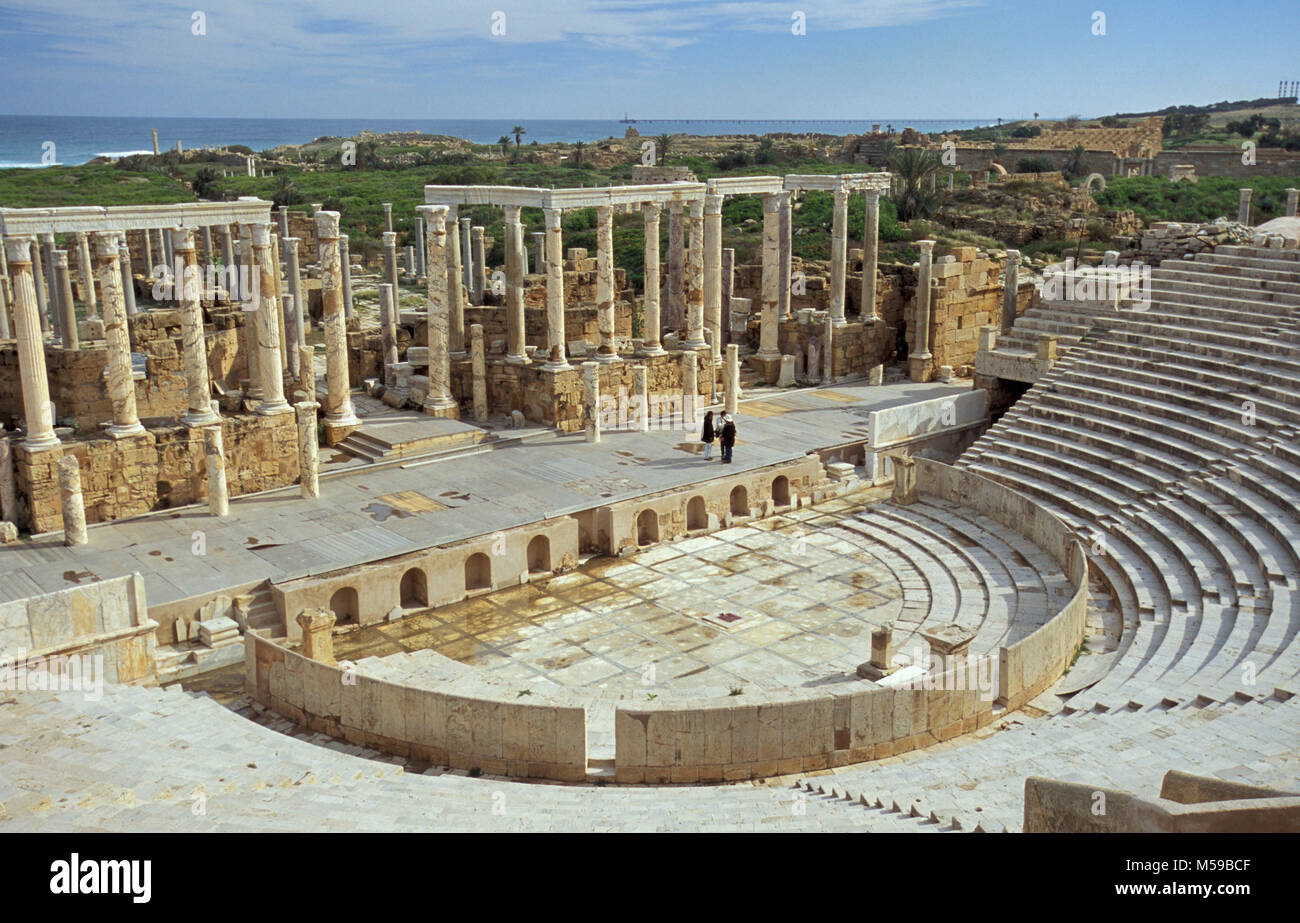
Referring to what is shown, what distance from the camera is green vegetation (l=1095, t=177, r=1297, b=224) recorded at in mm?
48375

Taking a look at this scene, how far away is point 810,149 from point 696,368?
70.5m

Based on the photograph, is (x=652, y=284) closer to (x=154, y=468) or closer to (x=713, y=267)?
(x=713, y=267)

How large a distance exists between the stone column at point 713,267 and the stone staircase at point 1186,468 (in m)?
7.45

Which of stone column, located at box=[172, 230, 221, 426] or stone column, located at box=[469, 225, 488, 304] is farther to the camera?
stone column, located at box=[469, 225, 488, 304]

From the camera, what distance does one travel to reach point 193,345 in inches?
827

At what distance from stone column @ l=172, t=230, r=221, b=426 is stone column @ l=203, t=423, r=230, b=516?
0.84 m

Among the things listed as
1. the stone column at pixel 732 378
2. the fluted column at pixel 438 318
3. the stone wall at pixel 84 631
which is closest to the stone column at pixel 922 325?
the stone column at pixel 732 378

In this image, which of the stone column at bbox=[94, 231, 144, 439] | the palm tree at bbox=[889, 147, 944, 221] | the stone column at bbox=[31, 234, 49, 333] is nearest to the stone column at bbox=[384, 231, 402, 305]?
the stone column at bbox=[31, 234, 49, 333]

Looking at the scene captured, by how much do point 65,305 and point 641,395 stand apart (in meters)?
13.1

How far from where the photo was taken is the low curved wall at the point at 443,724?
1319cm

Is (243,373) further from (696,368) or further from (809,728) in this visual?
(809,728)

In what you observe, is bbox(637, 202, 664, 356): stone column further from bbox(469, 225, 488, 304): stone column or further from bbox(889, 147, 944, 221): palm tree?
bbox(889, 147, 944, 221): palm tree

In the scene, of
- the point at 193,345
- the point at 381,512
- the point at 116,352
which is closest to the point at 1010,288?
the point at 381,512

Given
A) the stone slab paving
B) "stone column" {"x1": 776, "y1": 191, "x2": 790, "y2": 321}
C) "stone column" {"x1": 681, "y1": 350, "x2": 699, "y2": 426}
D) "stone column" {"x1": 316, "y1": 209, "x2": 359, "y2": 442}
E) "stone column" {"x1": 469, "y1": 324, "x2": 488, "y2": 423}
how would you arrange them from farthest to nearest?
"stone column" {"x1": 776, "y1": 191, "x2": 790, "y2": 321}, "stone column" {"x1": 681, "y1": 350, "x2": 699, "y2": 426}, "stone column" {"x1": 469, "y1": 324, "x2": 488, "y2": 423}, "stone column" {"x1": 316, "y1": 209, "x2": 359, "y2": 442}, the stone slab paving
